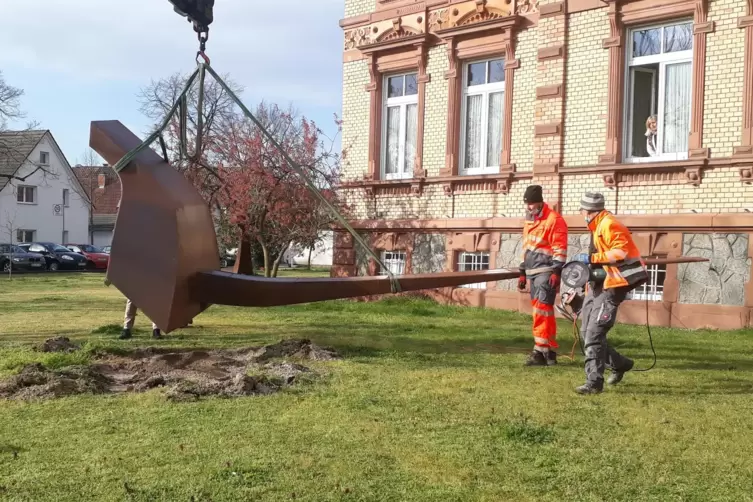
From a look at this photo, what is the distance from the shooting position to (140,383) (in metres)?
6.95

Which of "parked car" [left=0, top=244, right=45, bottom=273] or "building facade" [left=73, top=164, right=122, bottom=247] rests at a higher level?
"building facade" [left=73, top=164, right=122, bottom=247]

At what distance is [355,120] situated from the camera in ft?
57.4

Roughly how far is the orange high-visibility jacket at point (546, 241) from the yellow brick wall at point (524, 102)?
6041 mm

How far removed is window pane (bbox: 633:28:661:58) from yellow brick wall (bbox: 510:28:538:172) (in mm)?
1920

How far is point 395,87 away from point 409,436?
12787 millimetres

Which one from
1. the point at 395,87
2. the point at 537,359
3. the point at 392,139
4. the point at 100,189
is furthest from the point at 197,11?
the point at 100,189

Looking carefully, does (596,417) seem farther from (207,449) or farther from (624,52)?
(624,52)

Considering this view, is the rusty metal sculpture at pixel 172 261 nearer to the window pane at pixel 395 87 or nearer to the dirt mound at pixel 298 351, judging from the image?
the dirt mound at pixel 298 351

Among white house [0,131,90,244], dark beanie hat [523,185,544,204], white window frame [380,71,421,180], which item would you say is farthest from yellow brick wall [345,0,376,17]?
white house [0,131,90,244]

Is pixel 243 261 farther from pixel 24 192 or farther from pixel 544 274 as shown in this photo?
pixel 24 192

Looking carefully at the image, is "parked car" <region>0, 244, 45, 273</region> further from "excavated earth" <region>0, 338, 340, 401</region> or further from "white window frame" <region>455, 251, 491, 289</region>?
"excavated earth" <region>0, 338, 340, 401</region>

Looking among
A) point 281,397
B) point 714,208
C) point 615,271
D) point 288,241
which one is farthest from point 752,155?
point 288,241

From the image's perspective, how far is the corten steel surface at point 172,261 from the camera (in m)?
5.41

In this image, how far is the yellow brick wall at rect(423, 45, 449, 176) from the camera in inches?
→ 622
